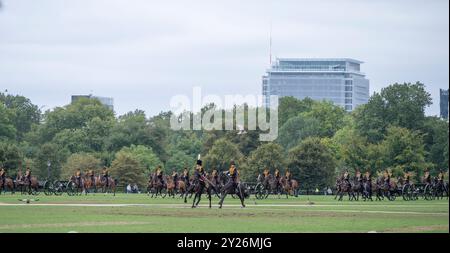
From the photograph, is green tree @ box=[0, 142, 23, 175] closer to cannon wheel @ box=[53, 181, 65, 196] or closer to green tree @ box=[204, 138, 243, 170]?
green tree @ box=[204, 138, 243, 170]

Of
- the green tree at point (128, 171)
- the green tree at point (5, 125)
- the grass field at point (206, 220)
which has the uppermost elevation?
the green tree at point (5, 125)

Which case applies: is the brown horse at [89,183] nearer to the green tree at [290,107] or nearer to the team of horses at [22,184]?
the team of horses at [22,184]

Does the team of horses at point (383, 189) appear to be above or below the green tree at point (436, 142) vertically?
below

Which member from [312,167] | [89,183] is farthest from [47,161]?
[89,183]

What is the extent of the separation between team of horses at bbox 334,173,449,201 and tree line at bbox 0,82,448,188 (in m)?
42.4

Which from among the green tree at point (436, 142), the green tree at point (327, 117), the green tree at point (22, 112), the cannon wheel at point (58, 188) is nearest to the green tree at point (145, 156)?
the green tree at point (327, 117)

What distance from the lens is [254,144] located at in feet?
483

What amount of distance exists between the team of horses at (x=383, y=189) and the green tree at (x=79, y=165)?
60.8 metres

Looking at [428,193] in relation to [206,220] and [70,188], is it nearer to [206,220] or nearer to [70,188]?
[70,188]

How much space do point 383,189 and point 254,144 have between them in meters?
78.7

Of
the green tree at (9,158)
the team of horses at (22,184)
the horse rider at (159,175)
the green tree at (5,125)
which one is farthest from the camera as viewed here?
the green tree at (5,125)

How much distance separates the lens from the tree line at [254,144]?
11888cm

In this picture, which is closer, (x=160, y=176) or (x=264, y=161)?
(x=160, y=176)
